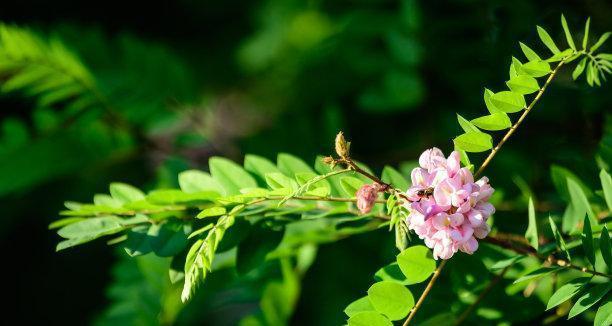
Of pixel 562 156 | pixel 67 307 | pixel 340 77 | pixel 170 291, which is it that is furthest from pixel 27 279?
pixel 562 156

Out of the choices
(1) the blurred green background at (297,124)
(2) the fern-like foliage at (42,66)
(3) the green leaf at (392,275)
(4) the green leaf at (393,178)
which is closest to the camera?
Answer: (3) the green leaf at (392,275)

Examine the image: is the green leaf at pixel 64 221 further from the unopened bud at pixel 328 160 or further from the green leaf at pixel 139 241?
the unopened bud at pixel 328 160

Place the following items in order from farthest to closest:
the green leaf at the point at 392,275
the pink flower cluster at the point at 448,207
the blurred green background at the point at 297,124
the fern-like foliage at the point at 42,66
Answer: the fern-like foliage at the point at 42,66, the blurred green background at the point at 297,124, the green leaf at the point at 392,275, the pink flower cluster at the point at 448,207

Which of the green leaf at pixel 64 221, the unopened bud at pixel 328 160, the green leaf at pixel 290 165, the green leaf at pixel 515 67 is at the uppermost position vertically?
the green leaf at pixel 64 221

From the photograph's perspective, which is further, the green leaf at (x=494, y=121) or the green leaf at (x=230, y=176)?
the green leaf at (x=230, y=176)

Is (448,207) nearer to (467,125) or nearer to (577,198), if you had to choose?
(467,125)

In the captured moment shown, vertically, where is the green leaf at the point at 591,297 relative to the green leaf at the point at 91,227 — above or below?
below

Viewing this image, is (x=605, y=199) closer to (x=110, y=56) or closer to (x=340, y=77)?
(x=340, y=77)

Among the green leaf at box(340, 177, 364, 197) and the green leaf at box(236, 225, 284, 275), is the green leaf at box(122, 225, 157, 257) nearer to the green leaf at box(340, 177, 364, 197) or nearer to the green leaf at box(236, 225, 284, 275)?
the green leaf at box(236, 225, 284, 275)

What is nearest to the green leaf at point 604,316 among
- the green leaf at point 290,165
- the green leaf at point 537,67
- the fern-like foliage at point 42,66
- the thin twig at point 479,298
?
the thin twig at point 479,298
